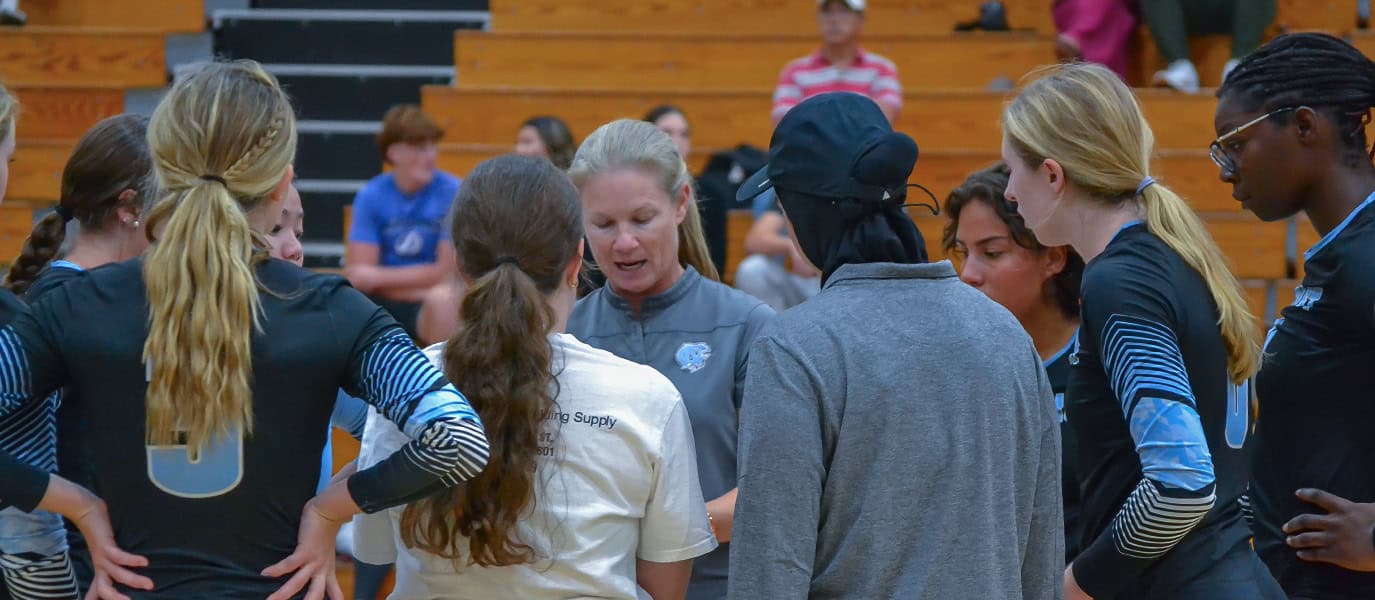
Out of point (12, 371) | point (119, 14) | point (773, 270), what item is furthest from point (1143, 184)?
point (119, 14)

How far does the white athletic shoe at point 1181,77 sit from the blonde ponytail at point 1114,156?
4229 mm

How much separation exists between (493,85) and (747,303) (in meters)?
4.39

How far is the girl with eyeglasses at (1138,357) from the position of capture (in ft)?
6.09

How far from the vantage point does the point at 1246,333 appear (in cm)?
196

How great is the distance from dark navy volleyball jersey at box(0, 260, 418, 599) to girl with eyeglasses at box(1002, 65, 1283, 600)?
38.7 inches

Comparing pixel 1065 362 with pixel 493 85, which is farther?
pixel 493 85

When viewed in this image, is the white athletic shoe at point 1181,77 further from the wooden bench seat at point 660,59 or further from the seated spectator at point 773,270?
the seated spectator at point 773,270

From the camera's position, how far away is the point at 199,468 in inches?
68.7

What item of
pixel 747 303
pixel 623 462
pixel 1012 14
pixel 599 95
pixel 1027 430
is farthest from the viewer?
pixel 1012 14

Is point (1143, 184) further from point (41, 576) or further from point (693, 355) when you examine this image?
point (41, 576)

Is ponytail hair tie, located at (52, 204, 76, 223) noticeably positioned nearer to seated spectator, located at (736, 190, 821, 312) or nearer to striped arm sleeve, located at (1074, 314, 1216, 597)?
striped arm sleeve, located at (1074, 314, 1216, 597)

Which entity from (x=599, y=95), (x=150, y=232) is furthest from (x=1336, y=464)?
(x=599, y=95)

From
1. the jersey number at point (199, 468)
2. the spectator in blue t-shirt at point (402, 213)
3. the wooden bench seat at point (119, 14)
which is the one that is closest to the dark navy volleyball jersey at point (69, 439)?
the jersey number at point (199, 468)

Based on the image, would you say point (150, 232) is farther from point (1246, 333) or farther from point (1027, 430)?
point (1246, 333)
